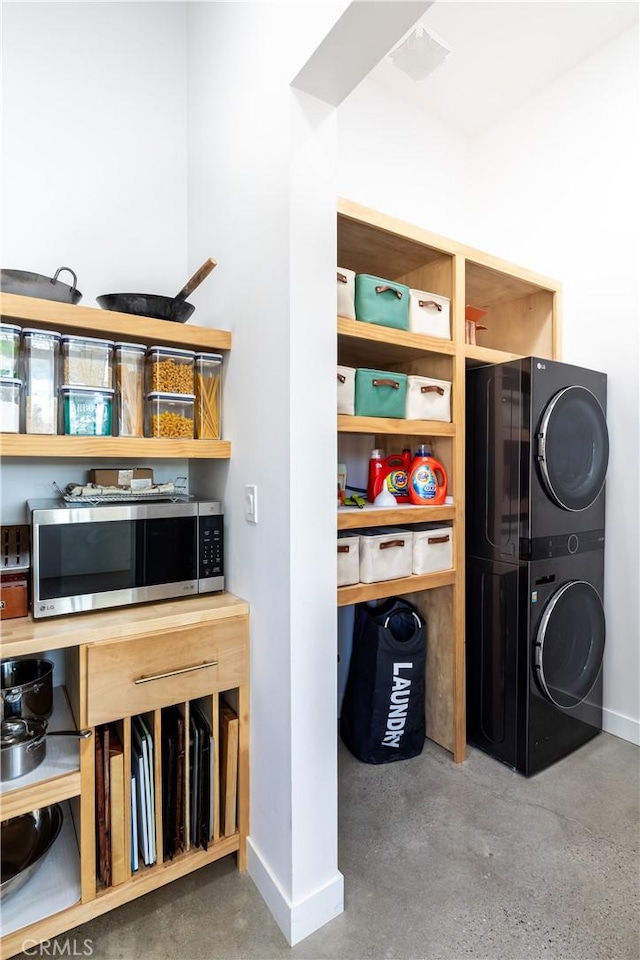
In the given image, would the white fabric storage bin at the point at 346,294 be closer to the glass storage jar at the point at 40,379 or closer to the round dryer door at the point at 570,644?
the glass storage jar at the point at 40,379

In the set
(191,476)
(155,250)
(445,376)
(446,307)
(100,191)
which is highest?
(100,191)

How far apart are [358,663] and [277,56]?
2.04m

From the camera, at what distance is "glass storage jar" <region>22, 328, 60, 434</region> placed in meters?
1.29

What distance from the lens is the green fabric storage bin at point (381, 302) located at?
5.59ft

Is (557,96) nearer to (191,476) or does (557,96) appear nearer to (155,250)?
(155,250)

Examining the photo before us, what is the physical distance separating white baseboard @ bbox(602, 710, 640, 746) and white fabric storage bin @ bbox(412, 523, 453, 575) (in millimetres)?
1099

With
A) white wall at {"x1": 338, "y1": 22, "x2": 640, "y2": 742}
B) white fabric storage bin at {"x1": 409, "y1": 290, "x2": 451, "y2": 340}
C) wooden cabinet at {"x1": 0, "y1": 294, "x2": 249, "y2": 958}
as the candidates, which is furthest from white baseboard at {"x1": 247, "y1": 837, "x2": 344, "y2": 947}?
white fabric storage bin at {"x1": 409, "y1": 290, "x2": 451, "y2": 340}

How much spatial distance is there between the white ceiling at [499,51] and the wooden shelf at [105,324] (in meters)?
1.69

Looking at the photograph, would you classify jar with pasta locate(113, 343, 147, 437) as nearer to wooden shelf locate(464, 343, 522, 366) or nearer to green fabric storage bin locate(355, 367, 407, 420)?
green fabric storage bin locate(355, 367, 407, 420)

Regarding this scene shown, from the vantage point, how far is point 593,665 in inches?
82.5

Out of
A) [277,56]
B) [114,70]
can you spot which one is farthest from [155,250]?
[277,56]

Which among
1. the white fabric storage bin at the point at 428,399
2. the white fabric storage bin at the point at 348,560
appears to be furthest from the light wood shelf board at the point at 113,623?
the white fabric storage bin at the point at 428,399

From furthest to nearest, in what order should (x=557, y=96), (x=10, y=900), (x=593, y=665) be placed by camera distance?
(x=557, y=96) → (x=593, y=665) → (x=10, y=900)

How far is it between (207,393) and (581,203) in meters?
2.03
